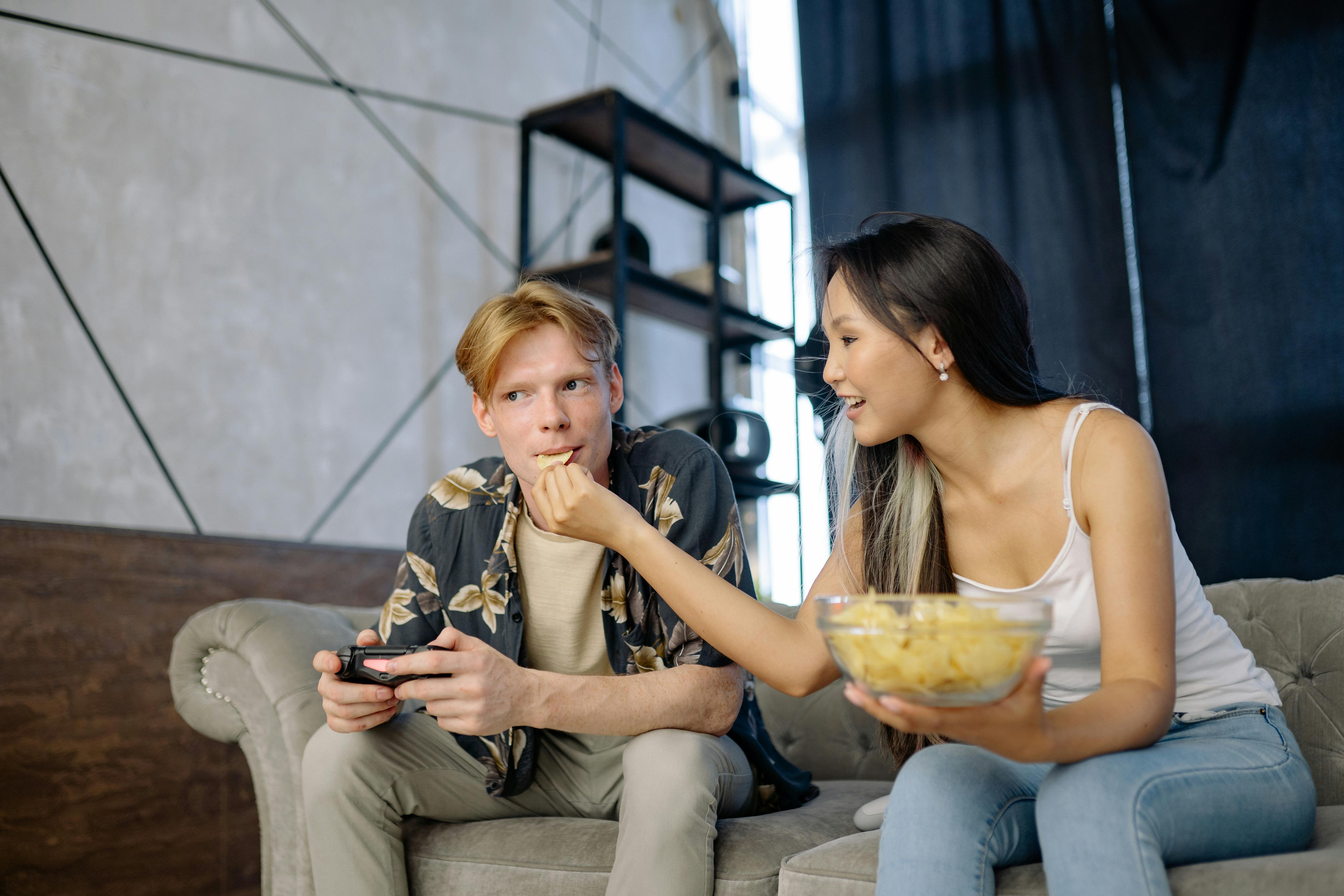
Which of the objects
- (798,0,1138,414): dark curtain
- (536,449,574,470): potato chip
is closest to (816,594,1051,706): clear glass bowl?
(536,449,574,470): potato chip

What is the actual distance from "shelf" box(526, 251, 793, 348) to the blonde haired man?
138 centimetres

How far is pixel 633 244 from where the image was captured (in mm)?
3535

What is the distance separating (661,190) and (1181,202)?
175 cm

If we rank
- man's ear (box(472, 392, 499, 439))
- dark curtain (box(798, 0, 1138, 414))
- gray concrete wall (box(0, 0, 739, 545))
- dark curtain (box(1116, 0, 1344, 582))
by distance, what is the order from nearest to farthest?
1. man's ear (box(472, 392, 499, 439))
2. gray concrete wall (box(0, 0, 739, 545))
3. dark curtain (box(1116, 0, 1344, 582))
4. dark curtain (box(798, 0, 1138, 414))

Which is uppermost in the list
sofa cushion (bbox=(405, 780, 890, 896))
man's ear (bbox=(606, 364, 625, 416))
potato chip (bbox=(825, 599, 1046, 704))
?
man's ear (bbox=(606, 364, 625, 416))


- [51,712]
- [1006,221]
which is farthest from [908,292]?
[1006,221]

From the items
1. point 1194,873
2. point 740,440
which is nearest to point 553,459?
point 1194,873

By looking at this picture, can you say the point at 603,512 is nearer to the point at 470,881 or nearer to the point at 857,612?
the point at 857,612

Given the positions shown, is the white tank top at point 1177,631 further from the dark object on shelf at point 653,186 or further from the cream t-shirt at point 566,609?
the dark object on shelf at point 653,186

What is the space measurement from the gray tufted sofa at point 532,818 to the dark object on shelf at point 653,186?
1.40 metres

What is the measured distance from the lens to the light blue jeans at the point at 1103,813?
0.92 metres

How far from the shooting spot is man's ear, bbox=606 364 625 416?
1646 mm

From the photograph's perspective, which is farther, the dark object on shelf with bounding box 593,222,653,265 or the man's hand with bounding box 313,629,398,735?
the dark object on shelf with bounding box 593,222,653,265

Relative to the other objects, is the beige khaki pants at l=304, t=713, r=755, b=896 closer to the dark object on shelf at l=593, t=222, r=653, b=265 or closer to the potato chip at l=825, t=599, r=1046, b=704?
the potato chip at l=825, t=599, r=1046, b=704
